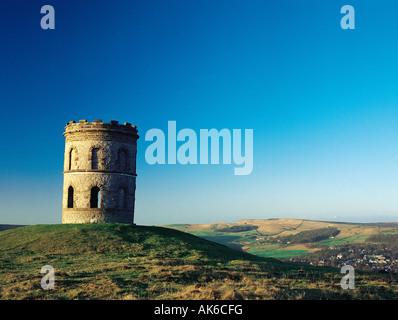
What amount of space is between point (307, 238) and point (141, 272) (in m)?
90.4

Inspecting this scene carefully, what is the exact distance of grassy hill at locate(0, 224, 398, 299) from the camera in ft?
45.1

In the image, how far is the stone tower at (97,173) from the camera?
35.3 meters

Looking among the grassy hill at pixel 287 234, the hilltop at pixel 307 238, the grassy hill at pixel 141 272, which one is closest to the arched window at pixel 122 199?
the grassy hill at pixel 141 272

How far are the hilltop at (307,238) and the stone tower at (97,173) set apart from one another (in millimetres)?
36670

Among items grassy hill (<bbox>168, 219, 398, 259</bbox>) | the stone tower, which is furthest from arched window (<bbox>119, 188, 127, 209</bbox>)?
grassy hill (<bbox>168, 219, 398, 259</bbox>)

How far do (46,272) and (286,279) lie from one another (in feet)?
39.0

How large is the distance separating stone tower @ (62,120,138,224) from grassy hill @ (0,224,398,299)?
3.80m

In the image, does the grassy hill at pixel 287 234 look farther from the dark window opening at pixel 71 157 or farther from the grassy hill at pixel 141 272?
the grassy hill at pixel 141 272

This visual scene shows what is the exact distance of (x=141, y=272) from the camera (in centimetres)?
1803

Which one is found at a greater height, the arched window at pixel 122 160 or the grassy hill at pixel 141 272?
the arched window at pixel 122 160

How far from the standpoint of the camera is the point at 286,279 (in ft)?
57.6

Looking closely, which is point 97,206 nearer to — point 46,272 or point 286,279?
point 46,272

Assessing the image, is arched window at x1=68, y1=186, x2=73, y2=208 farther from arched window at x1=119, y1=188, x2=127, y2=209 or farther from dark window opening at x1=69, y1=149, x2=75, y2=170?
arched window at x1=119, y1=188, x2=127, y2=209
